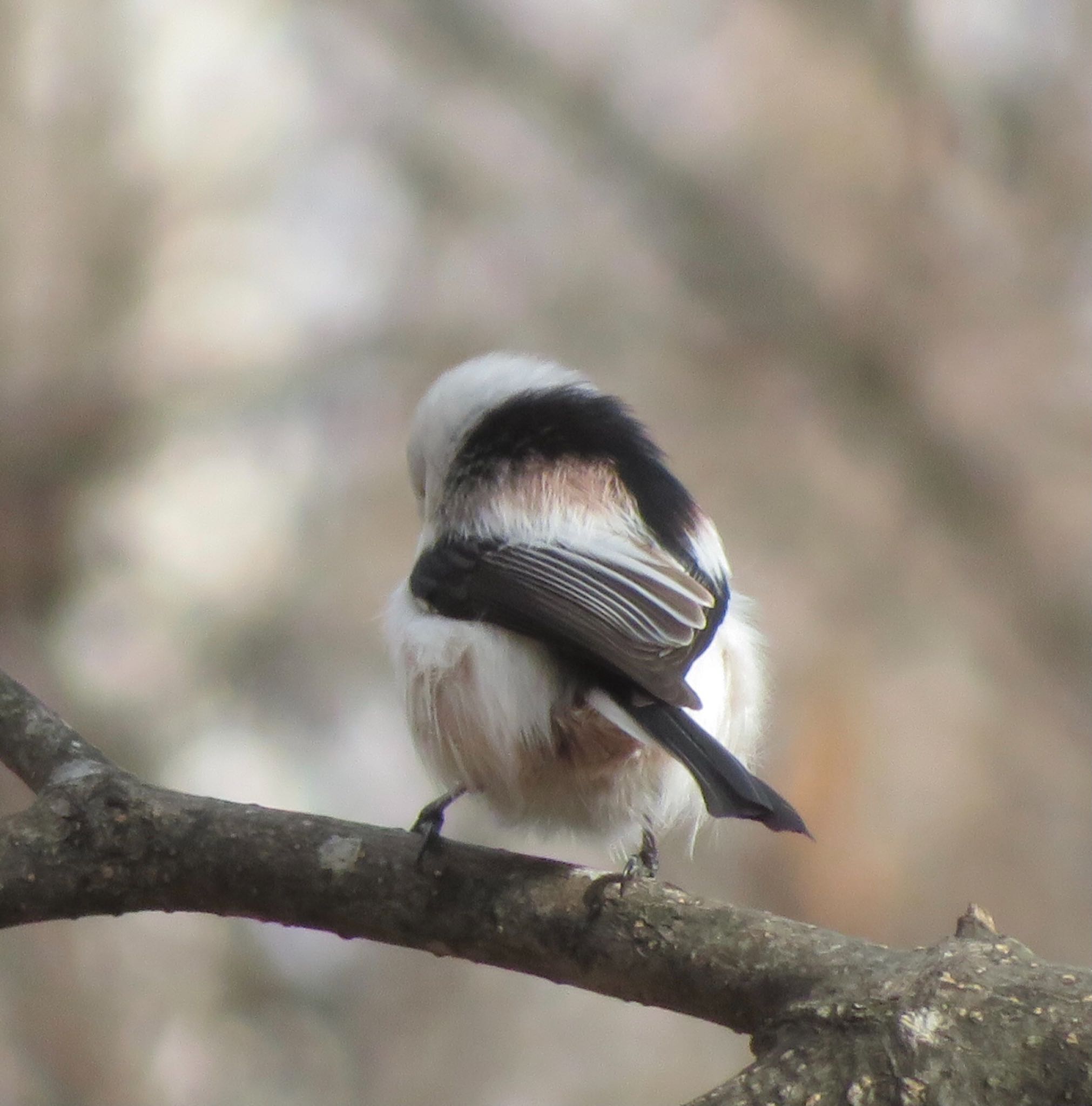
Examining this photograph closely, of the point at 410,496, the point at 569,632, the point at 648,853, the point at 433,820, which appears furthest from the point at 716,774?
the point at 410,496

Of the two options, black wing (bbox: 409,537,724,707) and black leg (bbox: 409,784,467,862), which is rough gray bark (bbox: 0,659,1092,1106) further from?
black wing (bbox: 409,537,724,707)

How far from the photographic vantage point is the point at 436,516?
279 cm

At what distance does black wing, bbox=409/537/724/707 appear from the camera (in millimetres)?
2162

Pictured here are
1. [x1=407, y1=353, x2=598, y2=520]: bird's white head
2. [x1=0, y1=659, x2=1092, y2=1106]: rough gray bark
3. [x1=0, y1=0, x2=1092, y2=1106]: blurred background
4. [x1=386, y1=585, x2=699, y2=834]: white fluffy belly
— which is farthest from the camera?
[x1=0, y1=0, x2=1092, y2=1106]: blurred background

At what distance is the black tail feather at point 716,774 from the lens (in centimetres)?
187

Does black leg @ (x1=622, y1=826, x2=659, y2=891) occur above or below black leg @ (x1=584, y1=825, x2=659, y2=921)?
above

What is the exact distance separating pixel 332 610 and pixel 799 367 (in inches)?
101

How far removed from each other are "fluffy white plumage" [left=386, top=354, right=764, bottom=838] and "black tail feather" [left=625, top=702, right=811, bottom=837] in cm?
3

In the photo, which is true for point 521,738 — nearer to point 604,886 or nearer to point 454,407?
point 604,886

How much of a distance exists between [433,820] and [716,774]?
0.55m

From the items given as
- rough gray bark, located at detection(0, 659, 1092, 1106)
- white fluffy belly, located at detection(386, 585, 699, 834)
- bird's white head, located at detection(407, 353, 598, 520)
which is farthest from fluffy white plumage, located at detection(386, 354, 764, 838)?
rough gray bark, located at detection(0, 659, 1092, 1106)

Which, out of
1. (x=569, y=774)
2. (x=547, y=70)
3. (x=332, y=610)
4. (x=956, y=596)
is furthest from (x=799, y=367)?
(x=569, y=774)

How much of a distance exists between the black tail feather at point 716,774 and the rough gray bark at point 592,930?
0.14m

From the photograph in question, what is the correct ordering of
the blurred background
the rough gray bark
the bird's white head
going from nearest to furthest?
1. the rough gray bark
2. the bird's white head
3. the blurred background
